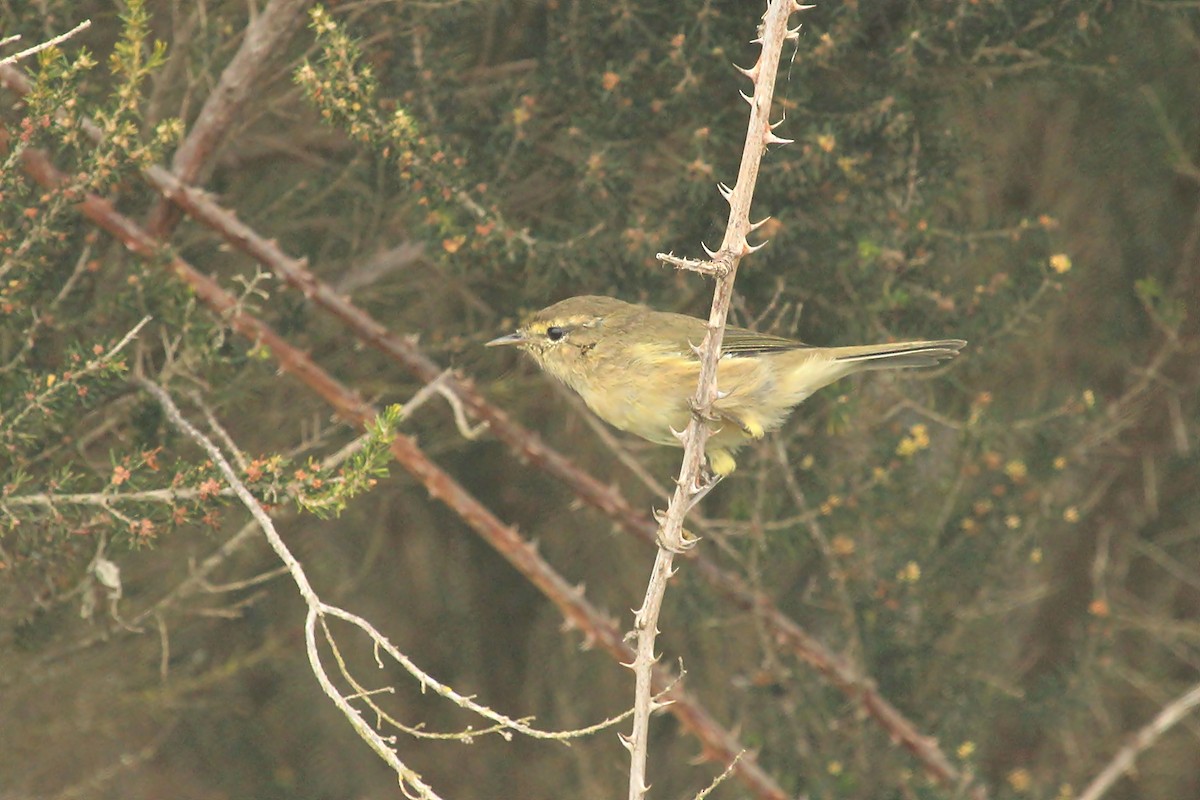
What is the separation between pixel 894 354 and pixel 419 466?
1.40 metres

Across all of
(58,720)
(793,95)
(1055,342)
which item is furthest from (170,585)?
(1055,342)

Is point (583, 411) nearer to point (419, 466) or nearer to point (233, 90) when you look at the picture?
point (419, 466)

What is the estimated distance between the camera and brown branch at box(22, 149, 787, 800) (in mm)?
3883

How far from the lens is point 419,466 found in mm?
3941

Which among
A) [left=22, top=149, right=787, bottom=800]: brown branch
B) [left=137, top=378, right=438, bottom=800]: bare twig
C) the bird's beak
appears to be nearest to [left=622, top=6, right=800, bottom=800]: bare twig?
[left=137, top=378, right=438, bottom=800]: bare twig

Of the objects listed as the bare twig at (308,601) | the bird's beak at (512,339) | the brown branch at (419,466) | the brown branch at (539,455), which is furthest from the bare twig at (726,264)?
the bird's beak at (512,339)

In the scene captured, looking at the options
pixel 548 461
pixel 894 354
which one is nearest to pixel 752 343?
pixel 894 354

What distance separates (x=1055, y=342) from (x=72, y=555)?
397 cm

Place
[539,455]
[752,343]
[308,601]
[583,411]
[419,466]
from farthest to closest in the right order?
[583,411], [539,455], [752,343], [419,466], [308,601]

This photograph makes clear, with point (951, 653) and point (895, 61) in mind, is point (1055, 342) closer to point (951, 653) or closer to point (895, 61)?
point (951, 653)

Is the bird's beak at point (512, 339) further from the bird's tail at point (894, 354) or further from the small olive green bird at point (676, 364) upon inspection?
the bird's tail at point (894, 354)

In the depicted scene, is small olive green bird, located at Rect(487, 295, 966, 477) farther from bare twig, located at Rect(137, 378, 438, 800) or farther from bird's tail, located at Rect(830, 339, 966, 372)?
bare twig, located at Rect(137, 378, 438, 800)

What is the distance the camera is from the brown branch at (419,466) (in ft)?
12.7

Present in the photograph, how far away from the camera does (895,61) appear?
404 centimetres
